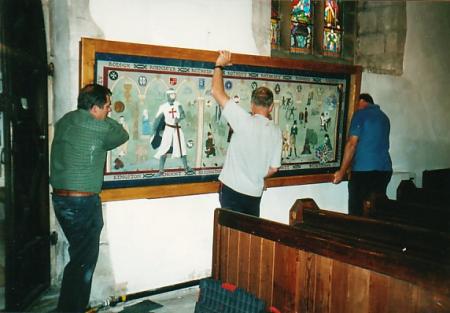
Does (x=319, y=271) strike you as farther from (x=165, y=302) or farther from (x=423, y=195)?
(x=423, y=195)

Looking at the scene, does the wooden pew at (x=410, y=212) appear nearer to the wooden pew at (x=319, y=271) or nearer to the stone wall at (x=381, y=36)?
the wooden pew at (x=319, y=271)

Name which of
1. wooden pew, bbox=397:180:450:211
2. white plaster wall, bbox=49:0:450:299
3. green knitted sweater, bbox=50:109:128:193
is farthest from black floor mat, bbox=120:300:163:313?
wooden pew, bbox=397:180:450:211

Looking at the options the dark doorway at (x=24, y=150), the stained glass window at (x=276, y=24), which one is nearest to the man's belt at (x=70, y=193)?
the dark doorway at (x=24, y=150)

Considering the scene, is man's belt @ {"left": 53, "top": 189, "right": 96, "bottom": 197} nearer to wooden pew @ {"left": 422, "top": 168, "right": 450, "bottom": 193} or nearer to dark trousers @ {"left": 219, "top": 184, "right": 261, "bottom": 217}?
dark trousers @ {"left": 219, "top": 184, "right": 261, "bottom": 217}

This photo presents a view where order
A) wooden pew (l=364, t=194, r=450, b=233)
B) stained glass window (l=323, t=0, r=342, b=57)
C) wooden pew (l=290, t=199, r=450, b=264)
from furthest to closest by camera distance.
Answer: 1. stained glass window (l=323, t=0, r=342, b=57)
2. wooden pew (l=364, t=194, r=450, b=233)
3. wooden pew (l=290, t=199, r=450, b=264)

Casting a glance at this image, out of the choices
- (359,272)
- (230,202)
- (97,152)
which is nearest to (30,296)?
(97,152)

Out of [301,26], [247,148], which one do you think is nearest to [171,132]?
[247,148]

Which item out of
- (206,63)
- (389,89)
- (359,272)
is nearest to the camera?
(359,272)

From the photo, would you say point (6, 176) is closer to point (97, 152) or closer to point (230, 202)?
point (97, 152)

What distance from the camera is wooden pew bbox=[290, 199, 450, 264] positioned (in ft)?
7.61

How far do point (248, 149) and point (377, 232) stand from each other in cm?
116

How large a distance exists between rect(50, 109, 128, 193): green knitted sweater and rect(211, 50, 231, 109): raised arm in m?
0.90

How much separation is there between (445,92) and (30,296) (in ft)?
Result: 21.3

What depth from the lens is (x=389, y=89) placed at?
5.51 metres
